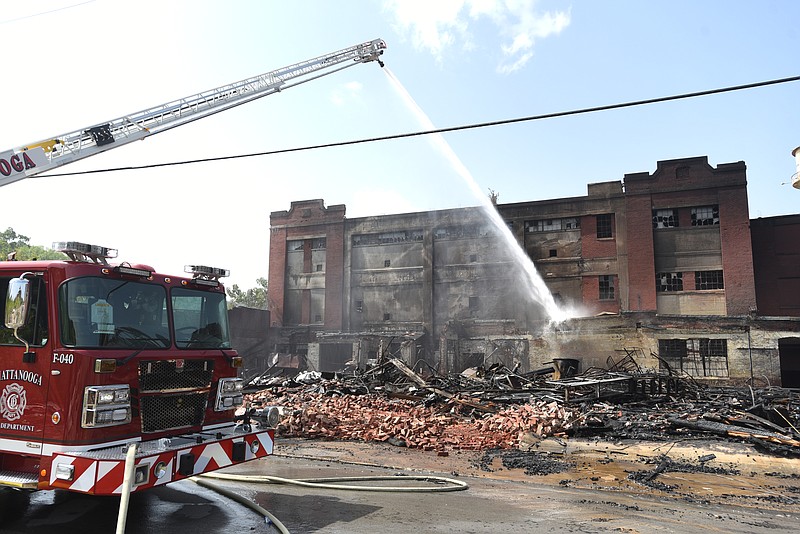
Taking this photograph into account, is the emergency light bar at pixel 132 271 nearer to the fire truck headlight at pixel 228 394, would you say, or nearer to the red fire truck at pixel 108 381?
the red fire truck at pixel 108 381

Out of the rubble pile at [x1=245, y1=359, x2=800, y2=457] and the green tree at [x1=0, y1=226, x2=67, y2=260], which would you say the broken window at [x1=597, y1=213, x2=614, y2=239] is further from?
the green tree at [x1=0, y1=226, x2=67, y2=260]

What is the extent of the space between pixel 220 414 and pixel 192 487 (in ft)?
5.27

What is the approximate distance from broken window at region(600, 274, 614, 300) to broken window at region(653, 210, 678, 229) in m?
4.35

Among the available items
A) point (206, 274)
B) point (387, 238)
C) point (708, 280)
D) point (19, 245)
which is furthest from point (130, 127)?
point (19, 245)

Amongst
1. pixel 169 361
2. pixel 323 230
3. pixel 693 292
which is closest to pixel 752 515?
pixel 169 361

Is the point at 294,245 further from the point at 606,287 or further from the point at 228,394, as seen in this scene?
the point at 228,394

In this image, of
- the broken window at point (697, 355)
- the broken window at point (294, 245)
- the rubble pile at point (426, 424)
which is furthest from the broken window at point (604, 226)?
the rubble pile at point (426, 424)

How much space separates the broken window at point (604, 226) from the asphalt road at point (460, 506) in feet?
90.2

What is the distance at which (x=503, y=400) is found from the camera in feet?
49.0

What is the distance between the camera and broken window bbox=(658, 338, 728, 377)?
28.9 meters

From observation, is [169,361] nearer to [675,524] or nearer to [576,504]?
[576,504]

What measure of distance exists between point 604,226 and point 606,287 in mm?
4062

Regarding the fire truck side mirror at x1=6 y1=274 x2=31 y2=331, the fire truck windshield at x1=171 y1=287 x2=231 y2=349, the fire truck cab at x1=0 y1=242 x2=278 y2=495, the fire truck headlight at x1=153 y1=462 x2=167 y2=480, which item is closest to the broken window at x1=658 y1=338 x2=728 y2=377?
the fire truck windshield at x1=171 y1=287 x2=231 y2=349

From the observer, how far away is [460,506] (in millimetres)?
6402
